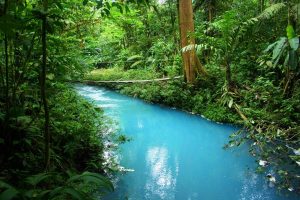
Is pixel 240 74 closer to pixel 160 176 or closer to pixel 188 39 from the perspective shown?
pixel 188 39

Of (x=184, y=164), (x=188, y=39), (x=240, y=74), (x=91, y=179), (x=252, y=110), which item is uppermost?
(x=188, y=39)

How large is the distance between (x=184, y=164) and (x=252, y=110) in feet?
6.90

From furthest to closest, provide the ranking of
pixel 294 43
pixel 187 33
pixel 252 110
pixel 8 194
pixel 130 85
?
1. pixel 130 85
2. pixel 187 33
3. pixel 252 110
4. pixel 294 43
5. pixel 8 194

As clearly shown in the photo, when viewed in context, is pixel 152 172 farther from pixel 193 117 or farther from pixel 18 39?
pixel 193 117

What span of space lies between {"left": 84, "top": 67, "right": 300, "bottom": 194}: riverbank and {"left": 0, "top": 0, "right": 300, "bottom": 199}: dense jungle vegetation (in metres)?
0.02

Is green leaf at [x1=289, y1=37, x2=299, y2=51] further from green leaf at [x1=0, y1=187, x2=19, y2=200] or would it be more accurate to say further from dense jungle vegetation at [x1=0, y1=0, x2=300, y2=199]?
green leaf at [x1=0, y1=187, x2=19, y2=200]

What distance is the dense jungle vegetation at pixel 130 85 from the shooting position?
2.31 meters

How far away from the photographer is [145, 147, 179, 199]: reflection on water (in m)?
3.85

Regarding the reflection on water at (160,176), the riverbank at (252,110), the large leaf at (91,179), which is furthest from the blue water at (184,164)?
the large leaf at (91,179)

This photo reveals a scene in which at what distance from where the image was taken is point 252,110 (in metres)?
6.14

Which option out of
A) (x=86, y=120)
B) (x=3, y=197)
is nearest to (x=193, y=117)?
(x=86, y=120)

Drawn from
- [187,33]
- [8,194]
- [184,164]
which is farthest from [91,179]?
[187,33]

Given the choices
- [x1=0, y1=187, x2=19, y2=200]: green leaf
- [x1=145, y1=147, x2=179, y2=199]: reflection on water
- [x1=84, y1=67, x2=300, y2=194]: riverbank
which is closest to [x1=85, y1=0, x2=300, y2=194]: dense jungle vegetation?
[x1=84, y1=67, x2=300, y2=194]: riverbank

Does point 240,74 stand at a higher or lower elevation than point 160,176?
higher
